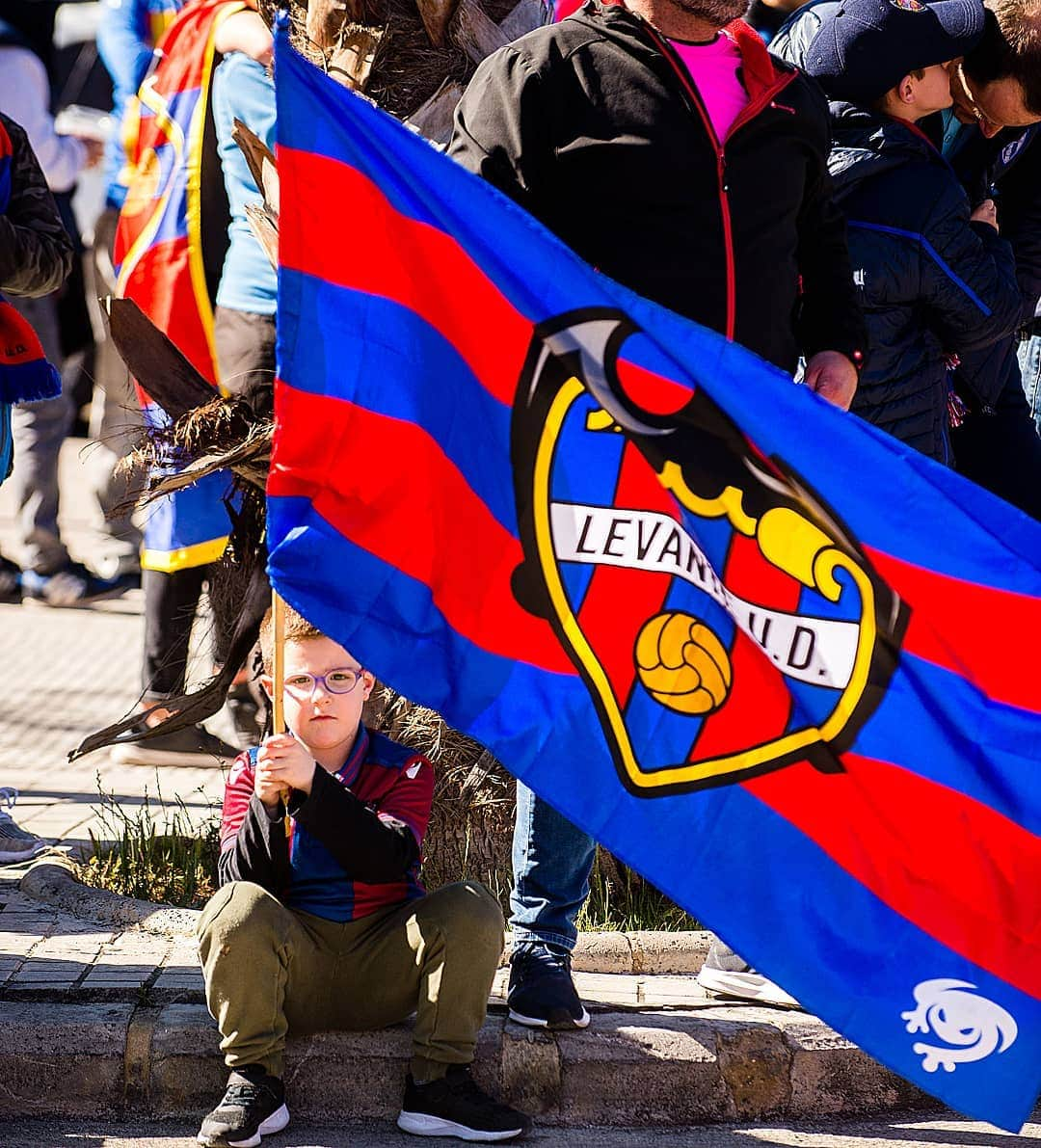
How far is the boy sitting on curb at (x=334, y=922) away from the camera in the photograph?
11.9 feet

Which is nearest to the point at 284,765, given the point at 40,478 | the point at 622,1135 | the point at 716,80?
the point at 622,1135

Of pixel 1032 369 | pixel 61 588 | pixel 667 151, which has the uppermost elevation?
pixel 667 151

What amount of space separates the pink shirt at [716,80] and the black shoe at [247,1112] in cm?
206

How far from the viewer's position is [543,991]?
393 cm

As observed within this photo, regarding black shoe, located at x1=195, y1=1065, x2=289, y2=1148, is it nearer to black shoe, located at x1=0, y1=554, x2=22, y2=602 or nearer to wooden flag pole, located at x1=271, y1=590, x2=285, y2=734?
wooden flag pole, located at x1=271, y1=590, x2=285, y2=734

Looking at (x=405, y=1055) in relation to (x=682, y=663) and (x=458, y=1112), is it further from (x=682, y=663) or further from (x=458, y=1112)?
(x=682, y=663)

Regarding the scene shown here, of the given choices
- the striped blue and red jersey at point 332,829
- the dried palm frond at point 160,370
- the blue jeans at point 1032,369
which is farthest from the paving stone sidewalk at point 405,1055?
the blue jeans at point 1032,369

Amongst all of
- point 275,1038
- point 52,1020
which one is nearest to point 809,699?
point 275,1038

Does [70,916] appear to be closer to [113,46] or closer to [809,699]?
[809,699]

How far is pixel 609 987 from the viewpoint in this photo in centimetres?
426

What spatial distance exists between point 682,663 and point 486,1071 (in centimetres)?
103

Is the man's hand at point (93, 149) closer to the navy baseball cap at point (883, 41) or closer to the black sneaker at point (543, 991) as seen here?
the navy baseball cap at point (883, 41)

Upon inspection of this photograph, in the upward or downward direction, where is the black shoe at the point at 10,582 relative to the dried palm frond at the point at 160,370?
downward

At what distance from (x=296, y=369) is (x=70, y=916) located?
1888mm
